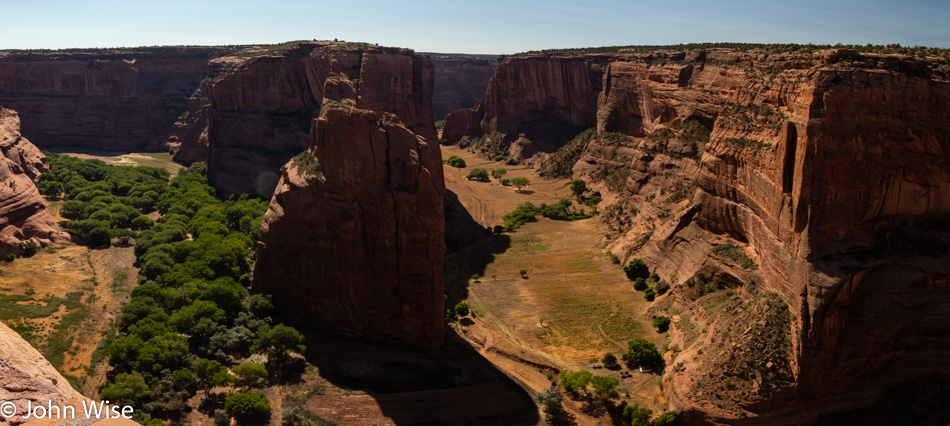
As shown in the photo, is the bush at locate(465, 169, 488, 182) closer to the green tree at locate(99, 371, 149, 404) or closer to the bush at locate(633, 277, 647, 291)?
the bush at locate(633, 277, 647, 291)

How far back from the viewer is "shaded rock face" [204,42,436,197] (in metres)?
94.7

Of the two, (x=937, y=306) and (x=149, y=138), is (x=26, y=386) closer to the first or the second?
(x=937, y=306)

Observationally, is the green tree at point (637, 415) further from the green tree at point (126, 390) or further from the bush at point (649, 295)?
the green tree at point (126, 390)

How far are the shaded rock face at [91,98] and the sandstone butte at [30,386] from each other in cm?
13789

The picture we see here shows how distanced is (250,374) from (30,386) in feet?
114

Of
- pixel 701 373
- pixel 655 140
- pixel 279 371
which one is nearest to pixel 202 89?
pixel 655 140

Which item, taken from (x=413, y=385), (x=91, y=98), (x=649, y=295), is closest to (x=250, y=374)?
(x=413, y=385)

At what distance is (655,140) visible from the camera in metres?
83.5

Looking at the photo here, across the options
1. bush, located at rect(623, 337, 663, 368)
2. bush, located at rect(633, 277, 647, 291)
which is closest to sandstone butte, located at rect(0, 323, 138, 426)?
bush, located at rect(623, 337, 663, 368)

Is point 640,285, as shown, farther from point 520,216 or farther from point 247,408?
point 247,408

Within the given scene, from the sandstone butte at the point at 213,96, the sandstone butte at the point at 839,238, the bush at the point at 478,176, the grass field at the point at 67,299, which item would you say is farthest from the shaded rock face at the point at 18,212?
the sandstone butte at the point at 839,238

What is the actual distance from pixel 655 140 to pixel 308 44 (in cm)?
5715

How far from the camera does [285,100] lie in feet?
337

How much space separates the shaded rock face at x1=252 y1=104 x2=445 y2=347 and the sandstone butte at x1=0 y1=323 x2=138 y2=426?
116 ft
